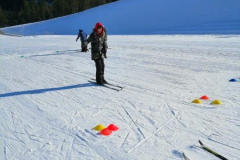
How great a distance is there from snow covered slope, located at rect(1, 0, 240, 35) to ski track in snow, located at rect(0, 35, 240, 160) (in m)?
17.2

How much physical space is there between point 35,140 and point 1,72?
6.49m

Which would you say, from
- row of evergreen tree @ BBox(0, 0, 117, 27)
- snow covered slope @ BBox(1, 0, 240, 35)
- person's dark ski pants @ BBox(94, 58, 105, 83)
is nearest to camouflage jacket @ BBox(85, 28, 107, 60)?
person's dark ski pants @ BBox(94, 58, 105, 83)

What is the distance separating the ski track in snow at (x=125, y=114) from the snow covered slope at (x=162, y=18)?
17.2 m

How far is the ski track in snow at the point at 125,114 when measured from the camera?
3.46 m

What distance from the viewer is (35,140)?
3787 mm

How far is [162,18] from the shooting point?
35375 millimetres

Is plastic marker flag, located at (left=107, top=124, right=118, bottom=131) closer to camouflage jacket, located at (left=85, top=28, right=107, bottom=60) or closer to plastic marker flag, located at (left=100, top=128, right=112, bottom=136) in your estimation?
plastic marker flag, located at (left=100, top=128, right=112, bottom=136)

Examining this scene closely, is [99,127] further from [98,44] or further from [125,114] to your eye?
[98,44]

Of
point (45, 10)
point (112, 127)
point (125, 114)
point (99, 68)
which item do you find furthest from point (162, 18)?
point (45, 10)

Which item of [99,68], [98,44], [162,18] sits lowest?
[99,68]

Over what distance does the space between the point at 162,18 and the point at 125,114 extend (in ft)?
108

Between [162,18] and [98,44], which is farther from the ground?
[162,18]

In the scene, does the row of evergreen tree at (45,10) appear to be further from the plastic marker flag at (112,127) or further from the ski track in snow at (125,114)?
the plastic marker flag at (112,127)

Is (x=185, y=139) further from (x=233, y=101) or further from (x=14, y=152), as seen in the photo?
(x=14, y=152)
